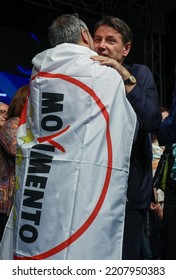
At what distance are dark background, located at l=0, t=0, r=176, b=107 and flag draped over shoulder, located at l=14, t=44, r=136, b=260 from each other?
139 inches

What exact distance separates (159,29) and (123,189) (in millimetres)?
4627

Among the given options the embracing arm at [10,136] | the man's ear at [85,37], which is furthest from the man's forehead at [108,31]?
the embracing arm at [10,136]

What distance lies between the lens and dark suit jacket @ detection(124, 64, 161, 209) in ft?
5.57

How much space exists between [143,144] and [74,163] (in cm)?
44

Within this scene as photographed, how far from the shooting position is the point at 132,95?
167cm

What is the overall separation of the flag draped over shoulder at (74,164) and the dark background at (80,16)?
3.52 metres

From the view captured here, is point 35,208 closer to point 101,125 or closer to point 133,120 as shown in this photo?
point 101,125

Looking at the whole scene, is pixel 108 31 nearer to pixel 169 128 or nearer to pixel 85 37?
pixel 85 37

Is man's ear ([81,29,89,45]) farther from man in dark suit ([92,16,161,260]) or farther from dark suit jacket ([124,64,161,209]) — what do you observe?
dark suit jacket ([124,64,161,209])

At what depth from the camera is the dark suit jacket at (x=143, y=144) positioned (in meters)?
1.70

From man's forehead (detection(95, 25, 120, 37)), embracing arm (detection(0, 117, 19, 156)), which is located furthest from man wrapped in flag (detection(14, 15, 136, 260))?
embracing arm (detection(0, 117, 19, 156))

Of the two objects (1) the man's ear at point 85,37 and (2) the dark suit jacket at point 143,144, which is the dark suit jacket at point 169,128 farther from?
(1) the man's ear at point 85,37
